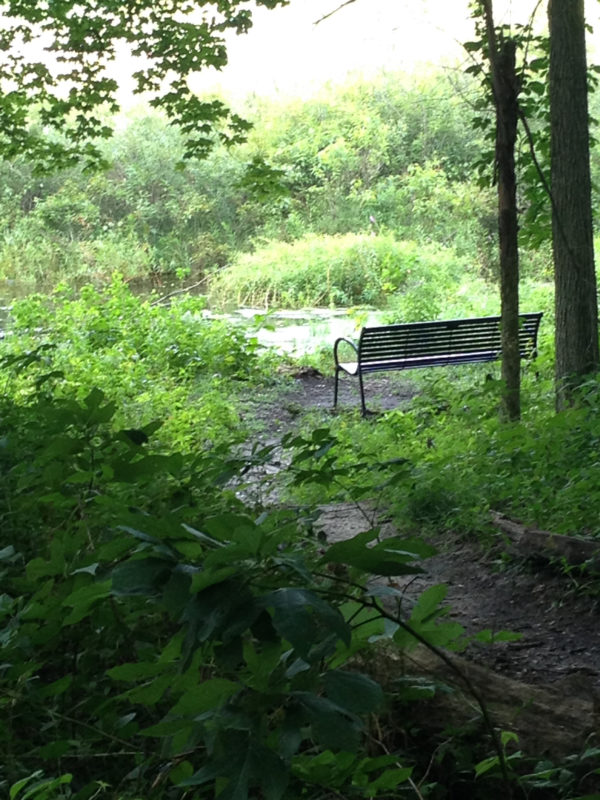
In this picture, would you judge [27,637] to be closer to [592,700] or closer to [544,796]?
[544,796]

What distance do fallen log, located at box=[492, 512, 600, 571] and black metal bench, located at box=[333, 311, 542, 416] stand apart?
4.25 meters

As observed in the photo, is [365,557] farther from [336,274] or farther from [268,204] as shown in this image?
[268,204]

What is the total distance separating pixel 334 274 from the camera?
16.4 meters

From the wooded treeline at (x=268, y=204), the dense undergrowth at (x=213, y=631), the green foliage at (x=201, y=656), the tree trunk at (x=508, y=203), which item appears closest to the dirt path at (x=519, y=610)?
the dense undergrowth at (x=213, y=631)

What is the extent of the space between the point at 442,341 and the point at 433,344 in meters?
0.11

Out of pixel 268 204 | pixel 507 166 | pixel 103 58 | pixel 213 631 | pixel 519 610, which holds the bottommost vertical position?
pixel 519 610

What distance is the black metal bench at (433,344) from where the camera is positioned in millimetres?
8047

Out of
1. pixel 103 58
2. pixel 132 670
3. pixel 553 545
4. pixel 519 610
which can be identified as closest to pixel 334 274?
pixel 103 58

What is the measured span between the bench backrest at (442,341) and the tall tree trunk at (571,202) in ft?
8.13

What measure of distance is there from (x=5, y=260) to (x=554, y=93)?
16.8m

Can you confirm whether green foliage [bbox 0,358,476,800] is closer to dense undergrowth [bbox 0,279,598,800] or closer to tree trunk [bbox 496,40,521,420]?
dense undergrowth [bbox 0,279,598,800]

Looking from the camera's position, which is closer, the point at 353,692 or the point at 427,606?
the point at 353,692

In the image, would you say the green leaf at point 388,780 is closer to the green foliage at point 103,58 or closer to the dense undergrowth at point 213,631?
the dense undergrowth at point 213,631

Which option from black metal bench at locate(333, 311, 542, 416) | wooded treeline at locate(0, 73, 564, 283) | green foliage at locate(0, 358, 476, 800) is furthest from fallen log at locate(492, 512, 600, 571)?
wooded treeline at locate(0, 73, 564, 283)
